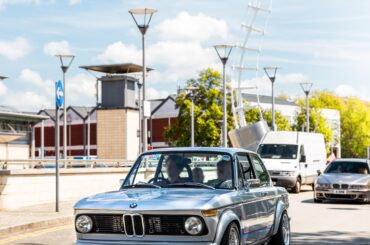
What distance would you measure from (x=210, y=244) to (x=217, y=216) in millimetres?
325

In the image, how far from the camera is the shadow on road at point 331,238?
12.1 metres

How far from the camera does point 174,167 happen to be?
8.81 meters

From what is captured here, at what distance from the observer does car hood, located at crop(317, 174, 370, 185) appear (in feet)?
72.4

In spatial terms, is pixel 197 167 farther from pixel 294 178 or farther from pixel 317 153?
pixel 317 153

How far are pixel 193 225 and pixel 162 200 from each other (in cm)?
41

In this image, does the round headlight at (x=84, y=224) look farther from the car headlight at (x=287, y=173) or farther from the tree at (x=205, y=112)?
the tree at (x=205, y=112)

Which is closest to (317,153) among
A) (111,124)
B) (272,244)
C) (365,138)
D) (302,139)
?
(302,139)

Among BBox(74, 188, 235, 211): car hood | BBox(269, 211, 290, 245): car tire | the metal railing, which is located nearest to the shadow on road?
BBox(269, 211, 290, 245): car tire

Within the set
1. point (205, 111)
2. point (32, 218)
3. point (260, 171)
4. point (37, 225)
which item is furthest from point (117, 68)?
point (260, 171)

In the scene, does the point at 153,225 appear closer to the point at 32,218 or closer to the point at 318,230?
the point at 318,230

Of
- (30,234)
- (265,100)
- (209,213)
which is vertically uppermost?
(265,100)

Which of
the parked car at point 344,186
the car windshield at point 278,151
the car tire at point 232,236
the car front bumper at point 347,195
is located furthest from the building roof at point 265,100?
the car tire at point 232,236

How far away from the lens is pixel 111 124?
6969 cm

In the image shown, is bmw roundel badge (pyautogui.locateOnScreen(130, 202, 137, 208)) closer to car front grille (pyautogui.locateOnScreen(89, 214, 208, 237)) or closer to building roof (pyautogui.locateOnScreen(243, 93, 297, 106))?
car front grille (pyautogui.locateOnScreen(89, 214, 208, 237))
